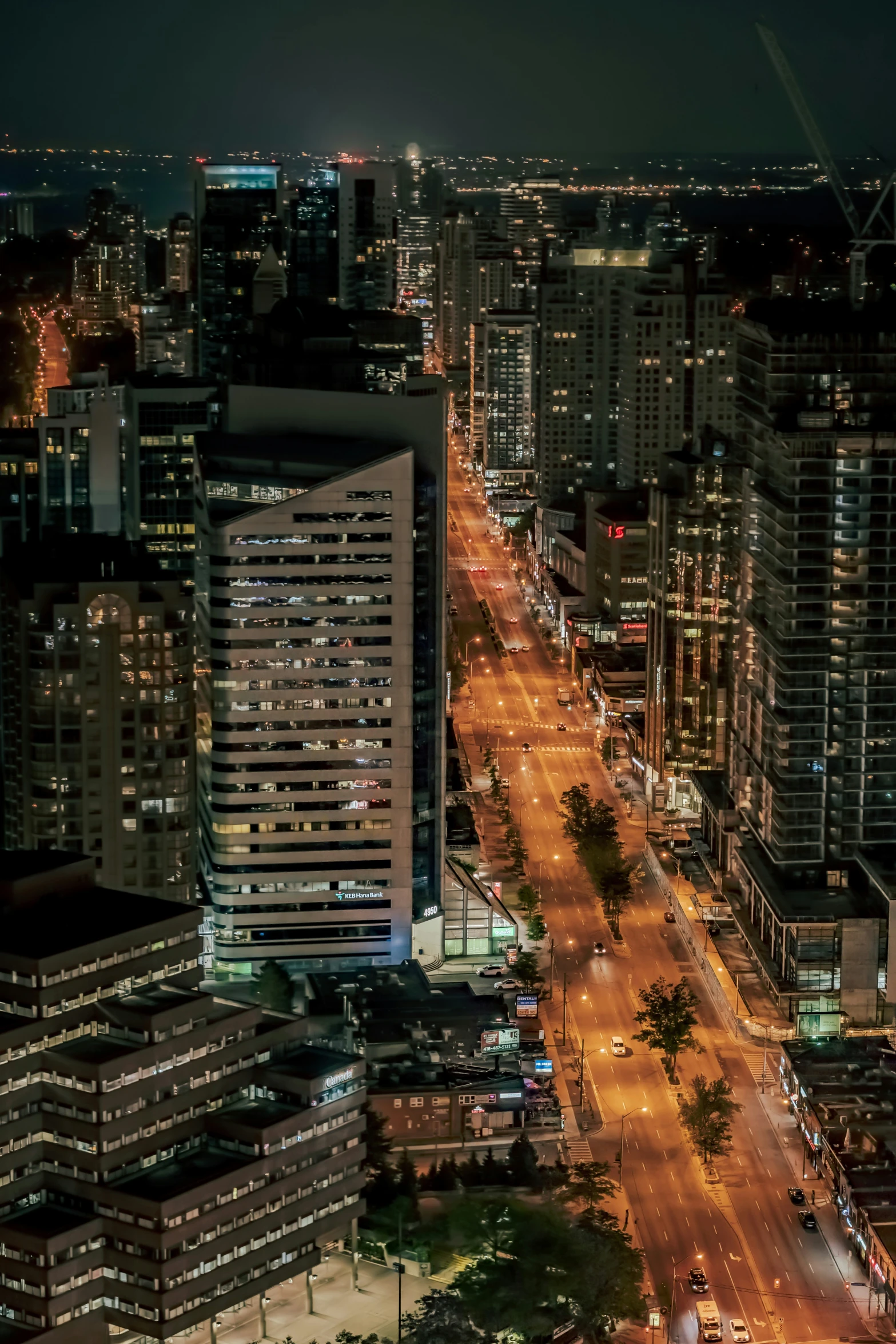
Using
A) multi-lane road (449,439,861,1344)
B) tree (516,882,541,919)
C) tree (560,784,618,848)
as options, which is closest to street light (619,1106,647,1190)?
multi-lane road (449,439,861,1344)

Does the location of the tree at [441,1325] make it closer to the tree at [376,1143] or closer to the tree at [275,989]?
the tree at [376,1143]

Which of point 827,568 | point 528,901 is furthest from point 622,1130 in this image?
point 827,568

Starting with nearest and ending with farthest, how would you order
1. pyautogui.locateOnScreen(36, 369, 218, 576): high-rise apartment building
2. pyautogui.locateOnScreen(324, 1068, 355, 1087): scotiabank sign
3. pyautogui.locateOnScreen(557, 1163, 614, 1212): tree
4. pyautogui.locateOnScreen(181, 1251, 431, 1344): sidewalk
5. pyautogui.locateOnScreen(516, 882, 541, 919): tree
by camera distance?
pyautogui.locateOnScreen(181, 1251, 431, 1344): sidewalk
pyautogui.locateOnScreen(324, 1068, 355, 1087): scotiabank sign
pyautogui.locateOnScreen(557, 1163, 614, 1212): tree
pyautogui.locateOnScreen(516, 882, 541, 919): tree
pyautogui.locateOnScreen(36, 369, 218, 576): high-rise apartment building

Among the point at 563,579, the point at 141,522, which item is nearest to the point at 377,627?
the point at 141,522

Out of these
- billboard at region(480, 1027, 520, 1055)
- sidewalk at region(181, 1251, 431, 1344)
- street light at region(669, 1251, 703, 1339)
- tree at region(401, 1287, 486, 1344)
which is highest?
billboard at region(480, 1027, 520, 1055)

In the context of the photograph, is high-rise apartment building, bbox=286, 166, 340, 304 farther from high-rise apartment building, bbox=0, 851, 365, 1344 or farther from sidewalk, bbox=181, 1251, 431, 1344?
sidewalk, bbox=181, 1251, 431, 1344

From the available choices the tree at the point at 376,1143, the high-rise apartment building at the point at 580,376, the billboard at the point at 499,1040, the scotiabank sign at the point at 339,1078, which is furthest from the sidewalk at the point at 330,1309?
the high-rise apartment building at the point at 580,376

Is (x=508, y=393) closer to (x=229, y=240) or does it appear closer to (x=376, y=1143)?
(x=229, y=240)

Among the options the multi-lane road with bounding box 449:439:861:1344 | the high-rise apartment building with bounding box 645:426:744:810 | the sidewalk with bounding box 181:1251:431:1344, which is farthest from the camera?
the high-rise apartment building with bounding box 645:426:744:810
